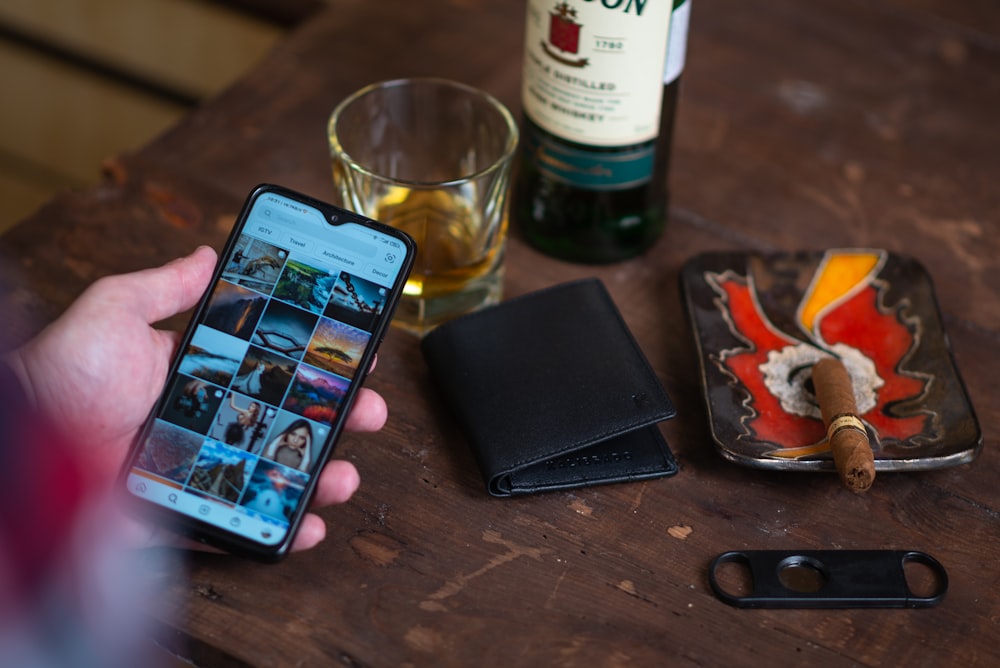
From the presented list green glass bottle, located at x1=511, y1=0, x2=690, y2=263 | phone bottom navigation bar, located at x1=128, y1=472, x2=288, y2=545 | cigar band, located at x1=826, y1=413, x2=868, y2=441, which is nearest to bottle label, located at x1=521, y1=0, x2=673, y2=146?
green glass bottle, located at x1=511, y1=0, x2=690, y2=263

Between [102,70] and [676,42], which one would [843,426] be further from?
[102,70]

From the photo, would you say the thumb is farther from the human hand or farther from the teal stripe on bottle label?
the teal stripe on bottle label

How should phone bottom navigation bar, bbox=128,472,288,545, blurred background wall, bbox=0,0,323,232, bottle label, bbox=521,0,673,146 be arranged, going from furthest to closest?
blurred background wall, bbox=0,0,323,232, bottle label, bbox=521,0,673,146, phone bottom navigation bar, bbox=128,472,288,545

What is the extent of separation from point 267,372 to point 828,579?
0.31m

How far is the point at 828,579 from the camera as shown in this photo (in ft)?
1.76

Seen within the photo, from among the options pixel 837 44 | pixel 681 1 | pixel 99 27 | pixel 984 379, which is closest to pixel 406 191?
pixel 681 1

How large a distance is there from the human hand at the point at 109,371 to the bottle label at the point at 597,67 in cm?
23

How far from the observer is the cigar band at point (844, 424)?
570 millimetres

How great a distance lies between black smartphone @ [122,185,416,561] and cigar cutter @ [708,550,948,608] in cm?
22

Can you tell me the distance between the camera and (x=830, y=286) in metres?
0.71

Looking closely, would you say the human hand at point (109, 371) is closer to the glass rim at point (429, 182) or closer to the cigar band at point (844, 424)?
the glass rim at point (429, 182)

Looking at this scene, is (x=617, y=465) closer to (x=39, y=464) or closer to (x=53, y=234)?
(x=39, y=464)

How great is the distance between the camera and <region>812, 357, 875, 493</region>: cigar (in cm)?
55

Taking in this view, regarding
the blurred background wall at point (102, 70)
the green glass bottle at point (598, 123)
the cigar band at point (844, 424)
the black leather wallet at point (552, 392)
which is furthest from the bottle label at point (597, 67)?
the blurred background wall at point (102, 70)
